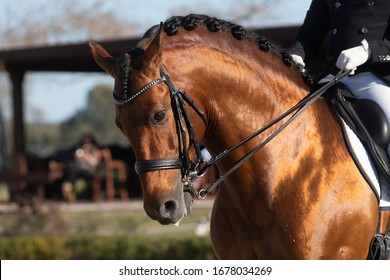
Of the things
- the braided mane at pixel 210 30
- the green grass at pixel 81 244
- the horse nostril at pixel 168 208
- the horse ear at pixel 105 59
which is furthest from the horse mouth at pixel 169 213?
the green grass at pixel 81 244

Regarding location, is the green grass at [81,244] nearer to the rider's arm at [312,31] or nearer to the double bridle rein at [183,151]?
the rider's arm at [312,31]

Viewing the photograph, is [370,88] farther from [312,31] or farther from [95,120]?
[95,120]

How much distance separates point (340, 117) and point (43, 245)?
7.75 m

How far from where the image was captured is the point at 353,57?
4.61 meters

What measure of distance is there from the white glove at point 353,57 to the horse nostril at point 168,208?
1240mm

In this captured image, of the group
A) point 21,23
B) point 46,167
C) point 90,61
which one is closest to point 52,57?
point 90,61

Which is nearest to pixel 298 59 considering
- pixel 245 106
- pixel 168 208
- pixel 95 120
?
pixel 245 106

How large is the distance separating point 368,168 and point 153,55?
131 centimetres

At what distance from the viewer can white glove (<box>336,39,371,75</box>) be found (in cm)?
460

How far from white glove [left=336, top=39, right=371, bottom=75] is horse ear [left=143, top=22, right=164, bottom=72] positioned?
3.44 ft

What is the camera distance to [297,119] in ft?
15.1

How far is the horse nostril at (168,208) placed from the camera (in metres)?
4.10

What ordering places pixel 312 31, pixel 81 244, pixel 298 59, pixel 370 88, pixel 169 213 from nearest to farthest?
pixel 169 213 < pixel 370 88 < pixel 298 59 < pixel 312 31 < pixel 81 244
